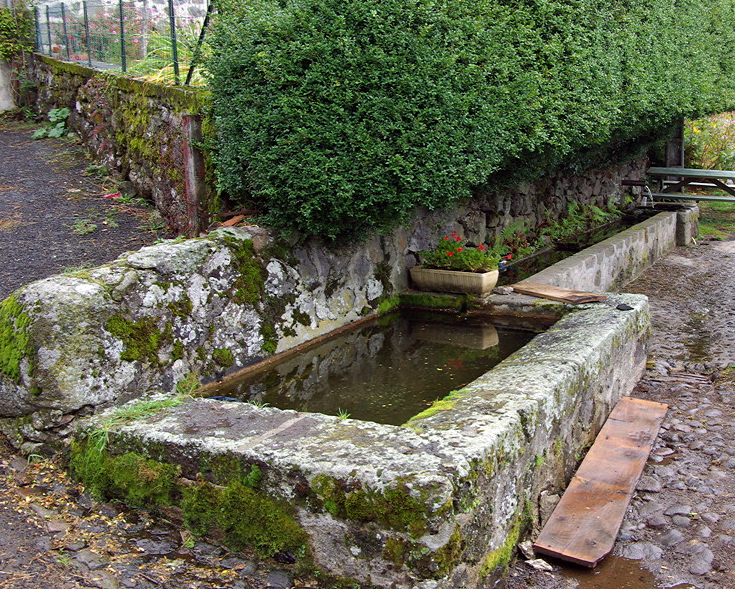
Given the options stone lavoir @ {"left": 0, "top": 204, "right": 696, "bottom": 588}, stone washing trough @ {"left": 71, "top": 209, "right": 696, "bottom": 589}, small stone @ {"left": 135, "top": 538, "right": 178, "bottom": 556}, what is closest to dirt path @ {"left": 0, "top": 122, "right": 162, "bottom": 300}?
stone lavoir @ {"left": 0, "top": 204, "right": 696, "bottom": 588}

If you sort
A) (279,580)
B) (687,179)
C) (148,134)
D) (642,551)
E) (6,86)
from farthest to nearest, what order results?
(687,179) → (6,86) → (148,134) → (642,551) → (279,580)

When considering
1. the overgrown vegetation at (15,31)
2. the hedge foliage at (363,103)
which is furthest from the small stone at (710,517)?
the overgrown vegetation at (15,31)

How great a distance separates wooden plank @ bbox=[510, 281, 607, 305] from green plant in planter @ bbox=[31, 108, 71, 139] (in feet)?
19.1

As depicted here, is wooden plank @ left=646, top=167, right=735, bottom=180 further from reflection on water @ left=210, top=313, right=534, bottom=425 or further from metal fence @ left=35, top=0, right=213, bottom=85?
metal fence @ left=35, top=0, right=213, bottom=85

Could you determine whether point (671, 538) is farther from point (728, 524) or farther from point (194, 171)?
point (194, 171)

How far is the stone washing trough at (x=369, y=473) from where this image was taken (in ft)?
9.27

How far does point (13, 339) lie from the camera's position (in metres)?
3.79

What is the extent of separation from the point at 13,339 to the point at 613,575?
3.10 meters

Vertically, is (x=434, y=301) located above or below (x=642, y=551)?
above

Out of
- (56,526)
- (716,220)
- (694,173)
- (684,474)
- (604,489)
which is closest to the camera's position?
(56,526)

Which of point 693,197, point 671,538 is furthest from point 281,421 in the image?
point 693,197

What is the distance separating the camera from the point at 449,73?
5531 mm

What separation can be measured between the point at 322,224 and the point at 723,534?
3.11 m

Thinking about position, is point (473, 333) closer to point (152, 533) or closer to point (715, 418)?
point (715, 418)
